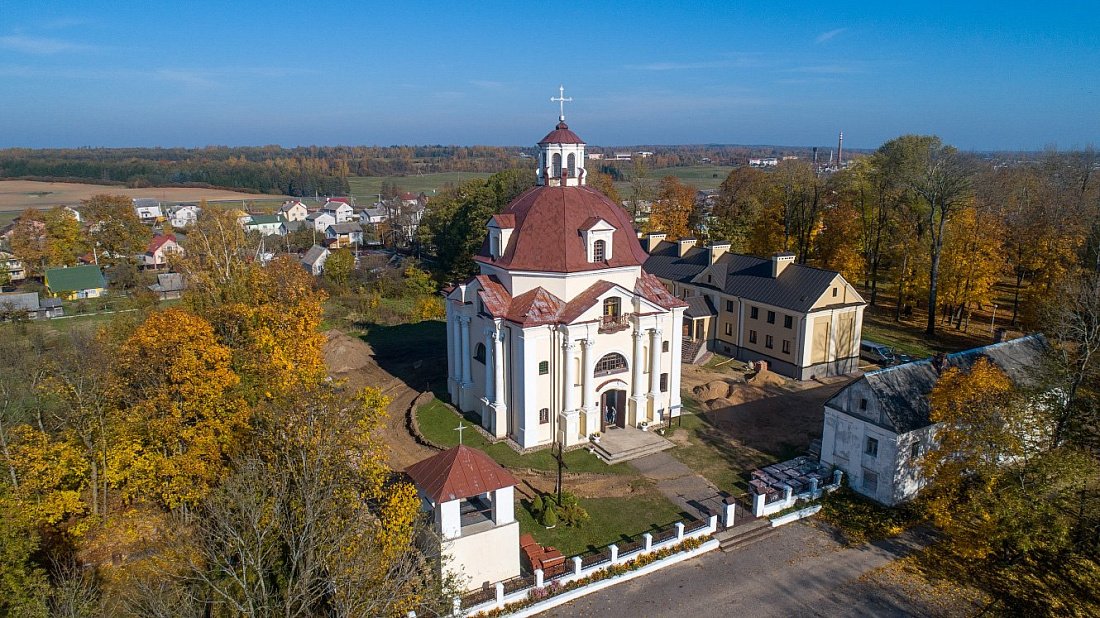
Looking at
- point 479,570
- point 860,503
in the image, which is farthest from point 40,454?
point 860,503

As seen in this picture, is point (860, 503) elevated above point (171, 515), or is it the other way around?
point (171, 515)

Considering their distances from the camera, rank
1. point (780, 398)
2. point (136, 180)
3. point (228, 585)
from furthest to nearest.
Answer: point (136, 180)
point (780, 398)
point (228, 585)

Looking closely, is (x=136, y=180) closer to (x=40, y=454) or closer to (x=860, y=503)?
(x=40, y=454)

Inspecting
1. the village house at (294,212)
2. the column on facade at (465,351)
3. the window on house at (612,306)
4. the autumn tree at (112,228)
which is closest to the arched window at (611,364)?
the window on house at (612,306)

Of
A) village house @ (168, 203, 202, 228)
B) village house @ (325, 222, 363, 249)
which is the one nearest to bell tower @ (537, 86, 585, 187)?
village house @ (325, 222, 363, 249)

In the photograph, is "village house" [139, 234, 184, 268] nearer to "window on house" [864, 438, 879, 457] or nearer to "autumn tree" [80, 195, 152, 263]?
"autumn tree" [80, 195, 152, 263]

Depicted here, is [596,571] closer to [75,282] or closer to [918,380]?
[918,380]
